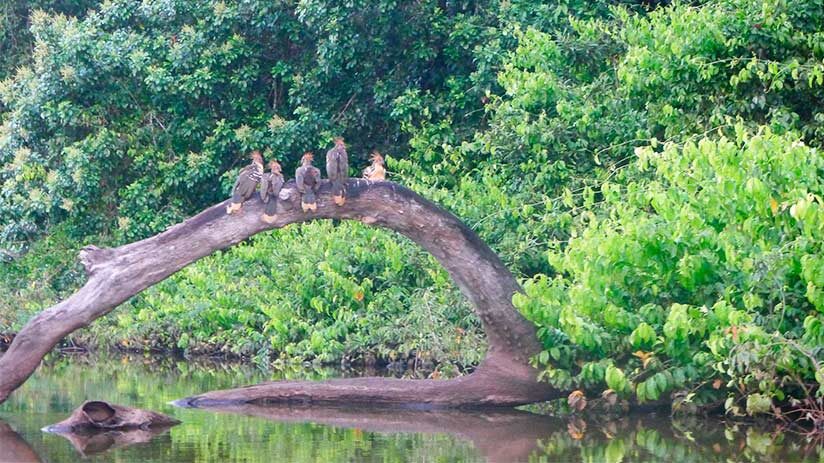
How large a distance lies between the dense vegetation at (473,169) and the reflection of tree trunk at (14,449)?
150 inches

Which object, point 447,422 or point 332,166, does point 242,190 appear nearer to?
point 332,166

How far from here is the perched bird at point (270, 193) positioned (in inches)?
397

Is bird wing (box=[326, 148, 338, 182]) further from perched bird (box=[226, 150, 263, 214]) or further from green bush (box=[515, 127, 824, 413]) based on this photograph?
green bush (box=[515, 127, 824, 413])

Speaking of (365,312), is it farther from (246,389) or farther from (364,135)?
(364,135)

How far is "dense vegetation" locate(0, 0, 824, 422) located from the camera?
384 inches

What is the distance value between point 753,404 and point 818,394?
498 mm

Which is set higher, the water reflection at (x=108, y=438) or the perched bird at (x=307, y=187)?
the perched bird at (x=307, y=187)

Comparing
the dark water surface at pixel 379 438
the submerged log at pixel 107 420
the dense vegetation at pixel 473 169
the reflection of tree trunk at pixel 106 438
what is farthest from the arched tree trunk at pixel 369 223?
the reflection of tree trunk at pixel 106 438

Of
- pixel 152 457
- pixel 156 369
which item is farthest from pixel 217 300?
pixel 152 457

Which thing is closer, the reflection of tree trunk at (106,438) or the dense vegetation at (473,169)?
the reflection of tree trunk at (106,438)

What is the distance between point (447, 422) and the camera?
33.3 ft

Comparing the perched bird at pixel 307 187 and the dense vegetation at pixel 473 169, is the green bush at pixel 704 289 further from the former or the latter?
the perched bird at pixel 307 187

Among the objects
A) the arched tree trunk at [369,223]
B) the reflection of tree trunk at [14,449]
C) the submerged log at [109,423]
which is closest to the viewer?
the reflection of tree trunk at [14,449]

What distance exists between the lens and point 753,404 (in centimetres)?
958
